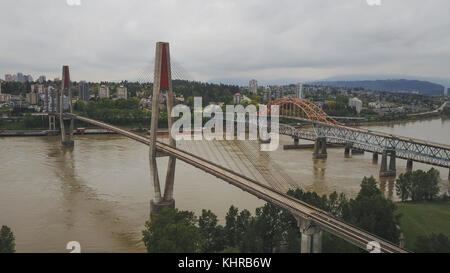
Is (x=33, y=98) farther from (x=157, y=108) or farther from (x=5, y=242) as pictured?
(x=5, y=242)

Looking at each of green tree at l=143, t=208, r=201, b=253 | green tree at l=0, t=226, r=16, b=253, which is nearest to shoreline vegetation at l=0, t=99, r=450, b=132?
green tree at l=0, t=226, r=16, b=253

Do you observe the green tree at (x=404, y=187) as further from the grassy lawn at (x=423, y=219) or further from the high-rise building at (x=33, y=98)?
the high-rise building at (x=33, y=98)

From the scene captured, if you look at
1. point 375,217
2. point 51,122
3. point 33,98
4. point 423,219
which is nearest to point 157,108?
point 375,217

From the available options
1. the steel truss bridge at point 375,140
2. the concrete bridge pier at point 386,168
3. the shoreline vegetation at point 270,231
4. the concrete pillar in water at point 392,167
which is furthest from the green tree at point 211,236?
the steel truss bridge at point 375,140

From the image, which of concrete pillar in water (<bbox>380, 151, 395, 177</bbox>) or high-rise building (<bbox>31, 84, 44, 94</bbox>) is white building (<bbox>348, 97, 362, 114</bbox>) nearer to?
concrete pillar in water (<bbox>380, 151, 395, 177</bbox>)
